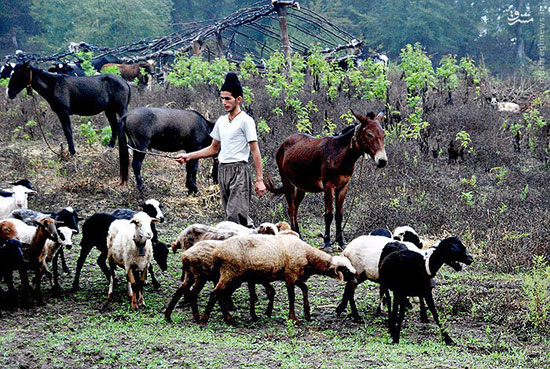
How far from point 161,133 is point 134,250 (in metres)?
5.56

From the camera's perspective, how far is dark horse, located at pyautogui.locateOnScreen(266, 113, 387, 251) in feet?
28.7

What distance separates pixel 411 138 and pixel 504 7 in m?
35.2

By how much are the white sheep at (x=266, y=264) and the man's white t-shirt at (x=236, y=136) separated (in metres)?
1.35

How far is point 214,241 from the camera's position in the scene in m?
6.34

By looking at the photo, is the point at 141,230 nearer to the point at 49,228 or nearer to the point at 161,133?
the point at 49,228

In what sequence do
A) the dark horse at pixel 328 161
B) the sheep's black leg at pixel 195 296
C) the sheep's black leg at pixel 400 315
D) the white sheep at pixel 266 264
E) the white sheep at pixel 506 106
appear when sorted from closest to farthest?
the sheep's black leg at pixel 400 315
the white sheep at pixel 266 264
the sheep's black leg at pixel 195 296
the dark horse at pixel 328 161
the white sheep at pixel 506 106

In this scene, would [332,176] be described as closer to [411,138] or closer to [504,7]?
[411,138]

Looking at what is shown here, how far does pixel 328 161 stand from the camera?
936cm

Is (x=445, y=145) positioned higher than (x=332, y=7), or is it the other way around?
(x=332, y=7)

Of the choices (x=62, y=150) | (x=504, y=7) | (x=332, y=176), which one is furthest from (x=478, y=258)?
(x=504, y=7)

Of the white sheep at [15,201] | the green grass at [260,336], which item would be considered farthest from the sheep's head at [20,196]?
the green grass at [260,336]

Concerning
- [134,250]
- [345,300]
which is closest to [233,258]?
[134,250]

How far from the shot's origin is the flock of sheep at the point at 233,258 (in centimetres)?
604

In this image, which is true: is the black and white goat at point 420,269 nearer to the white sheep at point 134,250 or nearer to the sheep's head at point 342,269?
the sheep's head at point 342,269
